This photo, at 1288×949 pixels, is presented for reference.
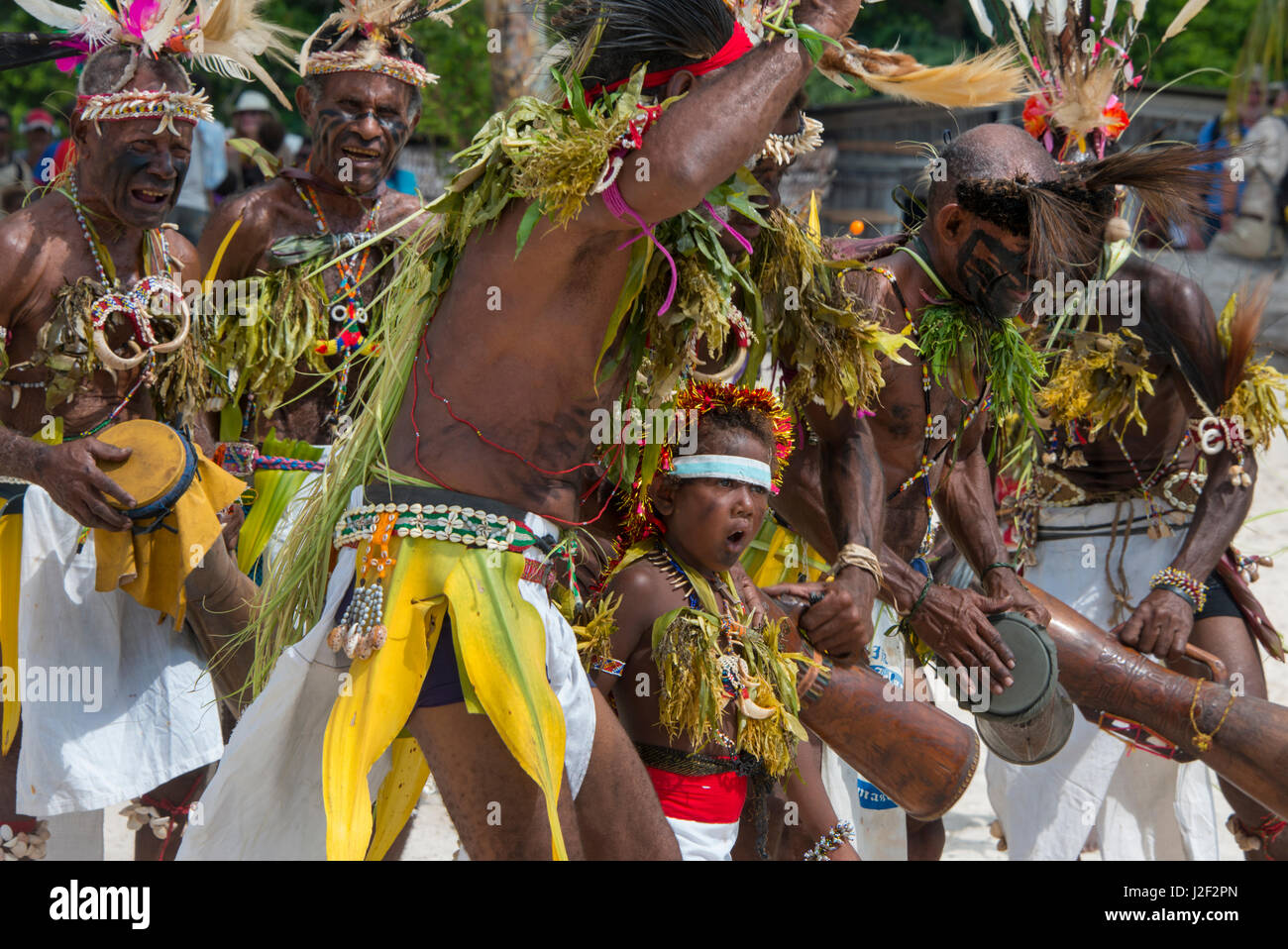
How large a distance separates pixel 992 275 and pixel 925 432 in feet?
1.59

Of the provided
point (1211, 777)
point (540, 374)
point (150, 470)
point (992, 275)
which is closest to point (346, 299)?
point (150, 470)

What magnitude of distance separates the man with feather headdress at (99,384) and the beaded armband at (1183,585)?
291 cm

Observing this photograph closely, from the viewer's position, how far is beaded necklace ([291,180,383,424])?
4.89m

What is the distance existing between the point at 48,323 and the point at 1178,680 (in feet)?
10.7

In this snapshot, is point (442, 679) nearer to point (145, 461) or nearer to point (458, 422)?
point (458, 422)

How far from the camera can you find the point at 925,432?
4.39 metres

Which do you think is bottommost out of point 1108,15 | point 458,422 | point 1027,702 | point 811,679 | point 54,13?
point 1027,702

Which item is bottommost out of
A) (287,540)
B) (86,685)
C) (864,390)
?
(86,685)

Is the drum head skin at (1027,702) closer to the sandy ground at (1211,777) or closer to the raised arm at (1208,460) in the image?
the raised arm at (1208,460)

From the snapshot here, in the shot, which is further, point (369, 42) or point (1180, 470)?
point (1180, 470)

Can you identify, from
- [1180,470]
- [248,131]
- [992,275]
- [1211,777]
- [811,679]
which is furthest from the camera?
[248,131]
